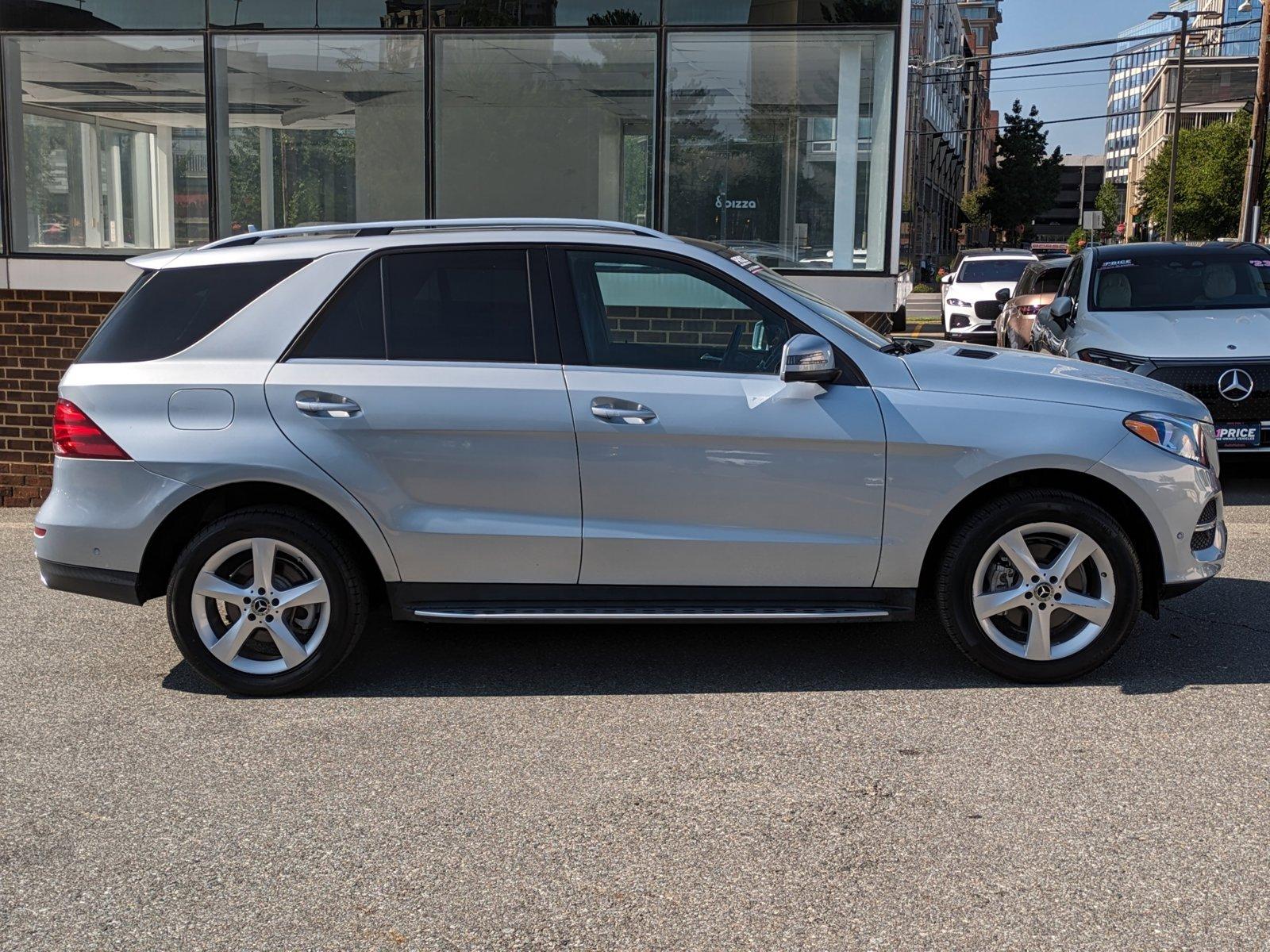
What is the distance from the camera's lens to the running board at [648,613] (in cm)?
522

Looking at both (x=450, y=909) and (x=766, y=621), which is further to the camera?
(x=766, y=621)

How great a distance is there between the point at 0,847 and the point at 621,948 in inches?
75.9

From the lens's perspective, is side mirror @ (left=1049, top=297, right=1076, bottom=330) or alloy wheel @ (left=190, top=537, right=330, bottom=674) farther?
side mirror @ (left=1049, top=297, right=1076, bottom=330)

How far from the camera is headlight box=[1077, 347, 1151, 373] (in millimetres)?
9562

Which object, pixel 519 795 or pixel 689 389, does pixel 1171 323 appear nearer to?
pixel 689 389

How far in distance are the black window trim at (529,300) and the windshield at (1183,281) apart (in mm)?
6754

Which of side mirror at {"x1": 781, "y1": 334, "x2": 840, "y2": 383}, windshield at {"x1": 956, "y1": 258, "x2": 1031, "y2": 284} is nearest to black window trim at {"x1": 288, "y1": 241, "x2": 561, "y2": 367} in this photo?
side mirror at {"x1": 781, "y1": 334, "x2": 840, "y2": 383}

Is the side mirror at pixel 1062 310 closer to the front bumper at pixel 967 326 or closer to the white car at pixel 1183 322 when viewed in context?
the white car at pixel 1183 322

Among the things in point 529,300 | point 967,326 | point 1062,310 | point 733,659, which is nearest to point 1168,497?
point 733,659

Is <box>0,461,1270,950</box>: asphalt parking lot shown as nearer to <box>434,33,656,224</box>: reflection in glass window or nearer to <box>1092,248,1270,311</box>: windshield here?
<box>1092,248,1270,311</box>: windshield

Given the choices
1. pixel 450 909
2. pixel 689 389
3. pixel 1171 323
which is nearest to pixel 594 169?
pixel 1171 323

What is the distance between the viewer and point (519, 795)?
4301 millimetres

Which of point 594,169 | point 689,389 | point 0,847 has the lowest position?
point 0,847

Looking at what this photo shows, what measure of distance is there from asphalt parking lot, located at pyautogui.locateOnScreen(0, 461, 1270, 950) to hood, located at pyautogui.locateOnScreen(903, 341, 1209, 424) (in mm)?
1100
